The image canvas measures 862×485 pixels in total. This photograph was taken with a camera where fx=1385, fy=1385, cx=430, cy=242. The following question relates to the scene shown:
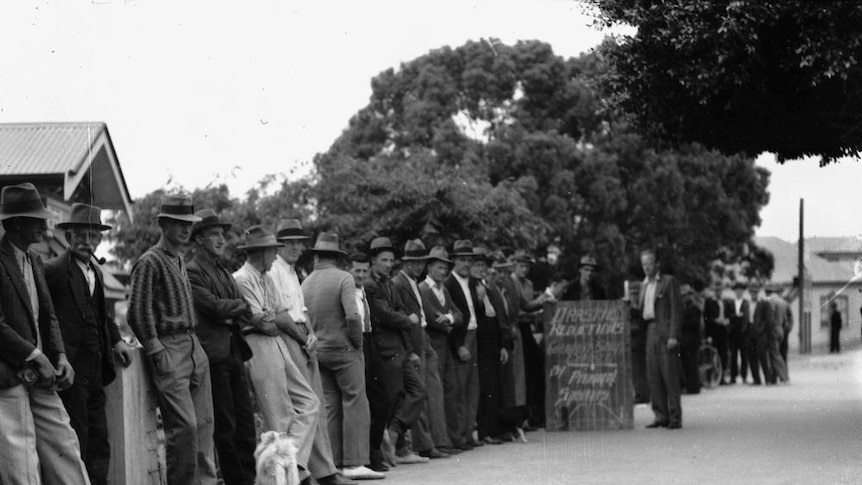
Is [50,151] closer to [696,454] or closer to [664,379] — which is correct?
[664,379]

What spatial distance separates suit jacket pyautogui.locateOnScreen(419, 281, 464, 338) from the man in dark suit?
3528 millimetres

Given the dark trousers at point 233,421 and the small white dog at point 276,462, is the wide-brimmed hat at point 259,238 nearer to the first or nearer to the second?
the dark trousers at point 233,421

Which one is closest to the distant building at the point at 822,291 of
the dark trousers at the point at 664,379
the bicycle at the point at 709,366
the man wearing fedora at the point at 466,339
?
the bicycle at the point at 709,366

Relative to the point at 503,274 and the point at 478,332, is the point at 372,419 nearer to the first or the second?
the point at 478,332

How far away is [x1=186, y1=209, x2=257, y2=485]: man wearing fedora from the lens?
34.1 ft

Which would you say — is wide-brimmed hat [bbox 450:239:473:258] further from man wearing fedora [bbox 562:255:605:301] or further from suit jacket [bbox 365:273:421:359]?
man wearing fedora [bbox 562:255:605:301]

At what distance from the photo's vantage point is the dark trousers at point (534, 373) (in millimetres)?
18359

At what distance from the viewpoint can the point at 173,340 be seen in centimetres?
975

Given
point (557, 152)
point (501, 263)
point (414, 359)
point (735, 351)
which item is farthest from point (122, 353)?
point (557, 152)

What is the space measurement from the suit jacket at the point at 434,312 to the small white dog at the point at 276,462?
518cm

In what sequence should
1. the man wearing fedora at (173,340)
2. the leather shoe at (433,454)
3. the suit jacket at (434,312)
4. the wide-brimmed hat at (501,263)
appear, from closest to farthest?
1. the man wearing fedora at (173,340)
2. the leather shoe at (433,454)
3. the suit jacket at (434,312)
4. the wide-brimmed hat at (501,263)

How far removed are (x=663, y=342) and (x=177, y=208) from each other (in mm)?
9477

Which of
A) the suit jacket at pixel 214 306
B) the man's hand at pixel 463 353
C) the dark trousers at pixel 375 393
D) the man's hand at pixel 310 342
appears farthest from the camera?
the man's hand at pixel 463 353

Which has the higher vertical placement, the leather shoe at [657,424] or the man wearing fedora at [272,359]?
the man wearing fedora at [272,359]
